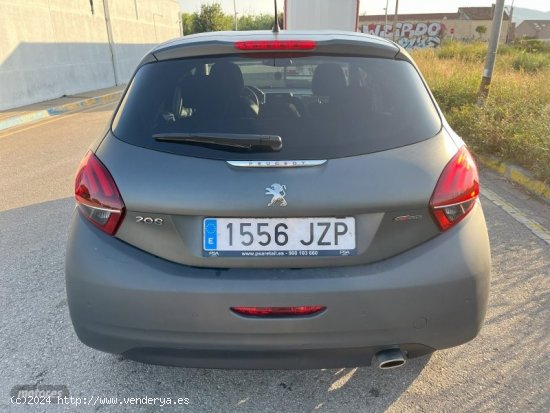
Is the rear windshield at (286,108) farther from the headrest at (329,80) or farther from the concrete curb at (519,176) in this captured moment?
the concrete curb at (519,176)

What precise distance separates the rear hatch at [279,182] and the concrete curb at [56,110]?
956 centimetres

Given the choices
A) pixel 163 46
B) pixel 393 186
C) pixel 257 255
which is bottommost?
pixel 257 255

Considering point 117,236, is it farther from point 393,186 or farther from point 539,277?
point 539,277

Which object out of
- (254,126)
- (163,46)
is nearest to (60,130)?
(163,46)

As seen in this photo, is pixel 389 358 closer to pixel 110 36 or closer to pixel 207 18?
pixel 110 36

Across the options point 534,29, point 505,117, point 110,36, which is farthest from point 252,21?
point 505,117

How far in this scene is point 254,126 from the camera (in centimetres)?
183

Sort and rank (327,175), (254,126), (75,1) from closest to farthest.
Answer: (327,175)
(254,126)
(75,1)

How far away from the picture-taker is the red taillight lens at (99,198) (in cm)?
175

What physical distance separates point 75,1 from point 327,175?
1685 cm

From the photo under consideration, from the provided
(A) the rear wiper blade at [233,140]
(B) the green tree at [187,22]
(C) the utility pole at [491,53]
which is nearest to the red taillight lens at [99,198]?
(A) the rear wiper blade at [233,140]

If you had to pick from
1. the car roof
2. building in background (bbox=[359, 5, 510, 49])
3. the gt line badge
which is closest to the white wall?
the car roof

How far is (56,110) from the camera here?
38.9 ft

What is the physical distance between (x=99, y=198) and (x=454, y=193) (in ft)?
4.60
